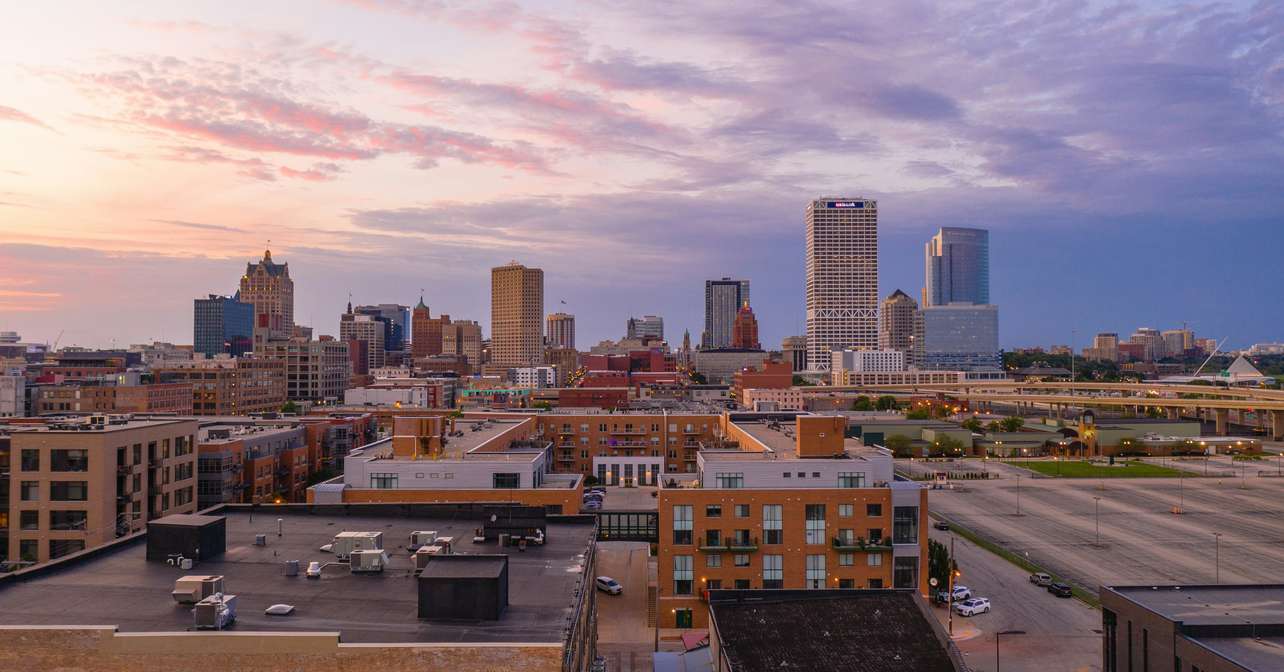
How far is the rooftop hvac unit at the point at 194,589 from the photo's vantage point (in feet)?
74.7

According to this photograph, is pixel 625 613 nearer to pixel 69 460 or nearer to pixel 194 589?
pixel 194 589

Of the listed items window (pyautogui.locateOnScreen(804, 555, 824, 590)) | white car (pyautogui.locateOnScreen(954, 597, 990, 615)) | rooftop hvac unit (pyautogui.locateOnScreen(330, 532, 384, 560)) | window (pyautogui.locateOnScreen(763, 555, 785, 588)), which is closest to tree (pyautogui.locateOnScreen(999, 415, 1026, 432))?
white car (pyautogui.locateOnScreen(954, 597, 990, 615))

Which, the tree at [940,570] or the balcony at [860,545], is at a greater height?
the balcony at [860,545]

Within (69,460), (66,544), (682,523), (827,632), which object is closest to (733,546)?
(682,523)

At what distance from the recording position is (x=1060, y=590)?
2213 inches

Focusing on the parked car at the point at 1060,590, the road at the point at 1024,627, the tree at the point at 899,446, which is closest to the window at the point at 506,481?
the road at the point at 1024,627

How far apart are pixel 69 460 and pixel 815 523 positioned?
1661 inches

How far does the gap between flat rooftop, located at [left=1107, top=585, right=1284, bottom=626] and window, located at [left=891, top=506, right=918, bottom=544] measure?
17.3m

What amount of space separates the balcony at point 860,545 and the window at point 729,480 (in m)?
6.16

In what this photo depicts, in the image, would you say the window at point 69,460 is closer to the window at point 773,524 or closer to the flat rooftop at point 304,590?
the flat rooftop at point 304,590

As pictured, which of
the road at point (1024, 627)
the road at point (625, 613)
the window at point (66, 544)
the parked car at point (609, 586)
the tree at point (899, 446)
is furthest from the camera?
the tree at point (899, 446)

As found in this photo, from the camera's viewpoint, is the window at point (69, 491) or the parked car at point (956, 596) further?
the parked car at point (956, 596)

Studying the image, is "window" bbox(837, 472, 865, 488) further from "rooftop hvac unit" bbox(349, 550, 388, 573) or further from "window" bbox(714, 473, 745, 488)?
"rooftop hvac unit" bbox(349, 550, 388, 573)

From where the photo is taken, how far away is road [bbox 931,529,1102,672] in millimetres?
44312
